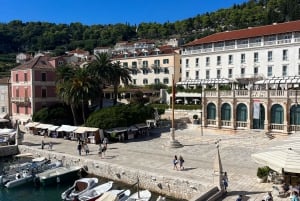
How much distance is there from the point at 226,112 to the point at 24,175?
27.1 m

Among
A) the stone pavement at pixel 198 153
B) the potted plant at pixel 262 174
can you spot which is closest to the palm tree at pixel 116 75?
the stone pavement at pixel 198 153

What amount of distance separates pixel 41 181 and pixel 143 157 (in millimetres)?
10227

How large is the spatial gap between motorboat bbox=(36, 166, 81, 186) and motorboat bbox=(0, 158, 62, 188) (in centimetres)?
124

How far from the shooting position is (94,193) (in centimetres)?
2647

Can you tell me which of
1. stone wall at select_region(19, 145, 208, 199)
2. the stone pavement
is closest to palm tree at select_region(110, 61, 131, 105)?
the stone pavement

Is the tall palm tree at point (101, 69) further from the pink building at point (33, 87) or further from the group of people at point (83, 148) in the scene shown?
the group of people at point (83, 148)

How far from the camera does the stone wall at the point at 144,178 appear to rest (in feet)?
82.4

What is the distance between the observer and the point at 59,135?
50938mm

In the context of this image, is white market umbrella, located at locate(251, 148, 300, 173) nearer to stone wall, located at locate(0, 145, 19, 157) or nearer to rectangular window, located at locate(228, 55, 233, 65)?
stone wall, located at locate(0, 145, 19, 157)

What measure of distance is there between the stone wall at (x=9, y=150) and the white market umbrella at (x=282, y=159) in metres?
34.5

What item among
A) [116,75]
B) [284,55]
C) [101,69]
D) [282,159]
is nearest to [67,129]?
[101,69]

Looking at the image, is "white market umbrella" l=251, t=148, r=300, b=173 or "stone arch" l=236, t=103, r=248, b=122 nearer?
"white market umbrella" l=251, t=148, r=300, b=173

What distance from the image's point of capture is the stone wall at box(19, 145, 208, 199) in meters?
25.1

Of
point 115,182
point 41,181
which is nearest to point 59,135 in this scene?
point 41,181
